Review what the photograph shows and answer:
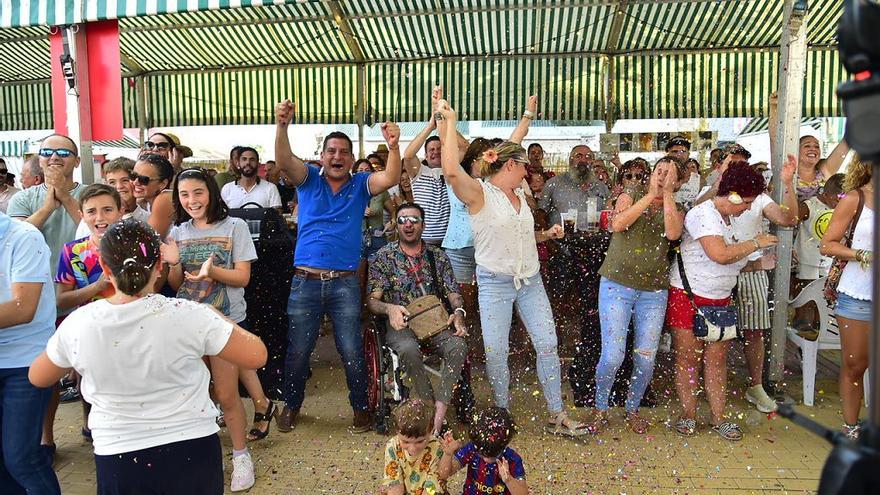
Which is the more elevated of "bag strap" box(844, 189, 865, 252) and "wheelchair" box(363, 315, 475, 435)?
"bag strap" box(844, 189, 865, 252)

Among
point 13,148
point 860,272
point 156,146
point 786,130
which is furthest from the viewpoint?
point 13,148

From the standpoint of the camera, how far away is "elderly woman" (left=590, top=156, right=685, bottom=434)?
4.20m

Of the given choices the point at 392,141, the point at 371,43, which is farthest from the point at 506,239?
the point at 371,43

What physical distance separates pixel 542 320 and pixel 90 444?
10.6ft

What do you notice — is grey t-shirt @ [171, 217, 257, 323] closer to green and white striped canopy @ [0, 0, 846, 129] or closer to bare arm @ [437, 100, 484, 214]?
bare arm @ [437, 100, 484, 214]

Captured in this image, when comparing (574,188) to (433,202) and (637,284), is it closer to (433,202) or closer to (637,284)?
(433,202)

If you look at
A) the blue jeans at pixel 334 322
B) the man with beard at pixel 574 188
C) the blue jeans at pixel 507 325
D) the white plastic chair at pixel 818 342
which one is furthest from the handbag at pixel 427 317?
the white plastic chair at pixel 818 342

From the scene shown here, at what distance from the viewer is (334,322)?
4371 millimetres

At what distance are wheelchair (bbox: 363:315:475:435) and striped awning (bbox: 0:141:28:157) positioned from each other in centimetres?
1305

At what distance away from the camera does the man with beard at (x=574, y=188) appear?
21.4 feet

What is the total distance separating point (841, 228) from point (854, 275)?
0.99 feet

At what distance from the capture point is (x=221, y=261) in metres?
3.80

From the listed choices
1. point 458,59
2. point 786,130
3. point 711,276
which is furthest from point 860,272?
point 458,59

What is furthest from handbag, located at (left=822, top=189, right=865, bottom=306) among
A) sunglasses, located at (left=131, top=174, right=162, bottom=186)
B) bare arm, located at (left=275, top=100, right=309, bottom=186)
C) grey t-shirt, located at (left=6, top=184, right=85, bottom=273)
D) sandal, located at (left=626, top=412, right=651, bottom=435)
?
grey t-shirt, located at (left=6, top=184, right=85, bottom=273)
